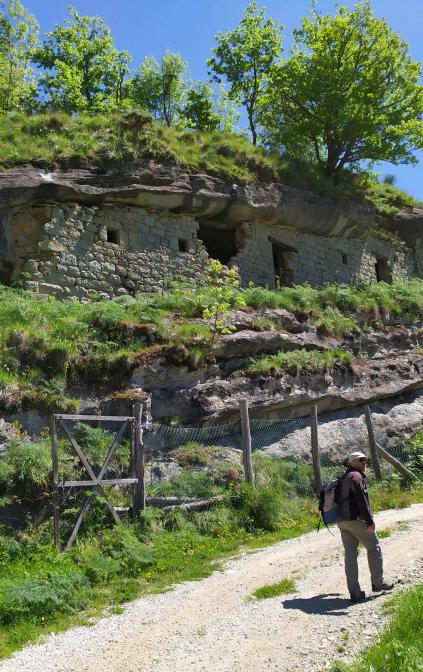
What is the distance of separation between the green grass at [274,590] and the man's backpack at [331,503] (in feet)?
3.15

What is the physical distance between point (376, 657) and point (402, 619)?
643 millimetres

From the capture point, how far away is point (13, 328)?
11250 mm

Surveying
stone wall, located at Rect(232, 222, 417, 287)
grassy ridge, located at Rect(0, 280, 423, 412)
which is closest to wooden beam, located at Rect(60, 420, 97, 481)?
grassy ridge, located at Rect(0, 280, 423, 412)

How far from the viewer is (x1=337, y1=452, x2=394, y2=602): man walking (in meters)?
6.39

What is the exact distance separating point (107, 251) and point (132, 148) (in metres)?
2.88

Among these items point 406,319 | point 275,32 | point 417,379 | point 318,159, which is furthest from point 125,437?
point 275,32

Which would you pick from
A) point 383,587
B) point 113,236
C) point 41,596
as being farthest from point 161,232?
point 383,587

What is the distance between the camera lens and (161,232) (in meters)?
17.0

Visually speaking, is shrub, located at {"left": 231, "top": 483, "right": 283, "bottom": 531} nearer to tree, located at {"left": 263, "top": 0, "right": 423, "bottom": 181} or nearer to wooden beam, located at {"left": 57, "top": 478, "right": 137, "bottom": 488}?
wooden beam, located at {"left": 57, "top": 478, "right": 137, "bottom": 488}

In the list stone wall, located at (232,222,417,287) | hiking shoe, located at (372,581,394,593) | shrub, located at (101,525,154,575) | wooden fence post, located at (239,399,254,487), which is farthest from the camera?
stone wall, located at (232,222,417,287)

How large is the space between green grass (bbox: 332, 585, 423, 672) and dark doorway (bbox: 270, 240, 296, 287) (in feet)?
47.1

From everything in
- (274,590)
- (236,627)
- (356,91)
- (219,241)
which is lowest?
(236,627)

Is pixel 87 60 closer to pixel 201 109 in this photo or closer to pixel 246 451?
pixel 201 109

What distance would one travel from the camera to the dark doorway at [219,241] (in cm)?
1908
